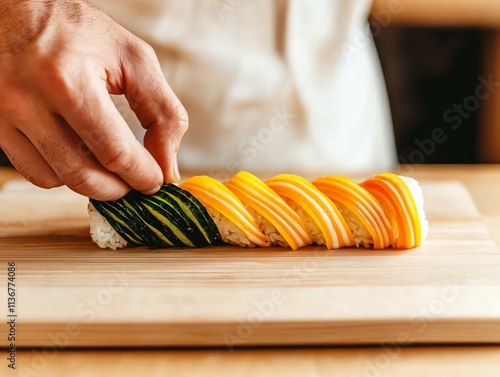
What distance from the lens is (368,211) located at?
1564mm

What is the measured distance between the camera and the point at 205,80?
204cm

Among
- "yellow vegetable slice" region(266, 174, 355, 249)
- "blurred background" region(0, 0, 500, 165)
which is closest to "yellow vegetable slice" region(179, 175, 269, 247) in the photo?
"yellow vegetable slice" region(266, 174, 355, 249)

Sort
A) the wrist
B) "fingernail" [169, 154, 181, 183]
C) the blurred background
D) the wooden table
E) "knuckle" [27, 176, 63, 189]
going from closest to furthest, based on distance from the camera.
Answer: the wooden table < the wrist < "knuckle" [27, 176, 63, 189] < "fingernail" [169, 154, 181, 183] < the blurred background

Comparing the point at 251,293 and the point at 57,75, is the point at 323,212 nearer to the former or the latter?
the point at 251,293

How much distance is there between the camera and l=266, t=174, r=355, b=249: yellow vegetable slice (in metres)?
1.56

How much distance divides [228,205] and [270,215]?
100 millimetres

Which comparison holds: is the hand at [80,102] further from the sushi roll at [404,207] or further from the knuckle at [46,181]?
the sushi roll at [404,207]

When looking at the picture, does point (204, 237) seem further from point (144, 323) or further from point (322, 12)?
point (322, 12)

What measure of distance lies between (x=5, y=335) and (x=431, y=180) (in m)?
1.34

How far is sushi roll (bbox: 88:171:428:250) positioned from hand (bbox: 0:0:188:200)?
7 centimetres

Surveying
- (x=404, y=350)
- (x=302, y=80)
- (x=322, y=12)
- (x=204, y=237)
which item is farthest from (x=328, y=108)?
(x=404, y=350)

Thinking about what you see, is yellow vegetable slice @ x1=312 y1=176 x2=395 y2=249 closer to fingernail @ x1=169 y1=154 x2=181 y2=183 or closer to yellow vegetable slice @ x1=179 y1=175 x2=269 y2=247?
yellow vegetable slice @ x1=179 y1=175 x2=269 y2=247

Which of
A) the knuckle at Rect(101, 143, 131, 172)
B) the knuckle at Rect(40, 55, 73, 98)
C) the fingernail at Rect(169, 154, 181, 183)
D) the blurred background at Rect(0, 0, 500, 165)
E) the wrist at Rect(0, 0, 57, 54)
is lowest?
the blurred background at Rect(0, 0, 500, 165)

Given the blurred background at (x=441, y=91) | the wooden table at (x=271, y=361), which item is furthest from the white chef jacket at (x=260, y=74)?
the blurred background at (x=441, y=91)
